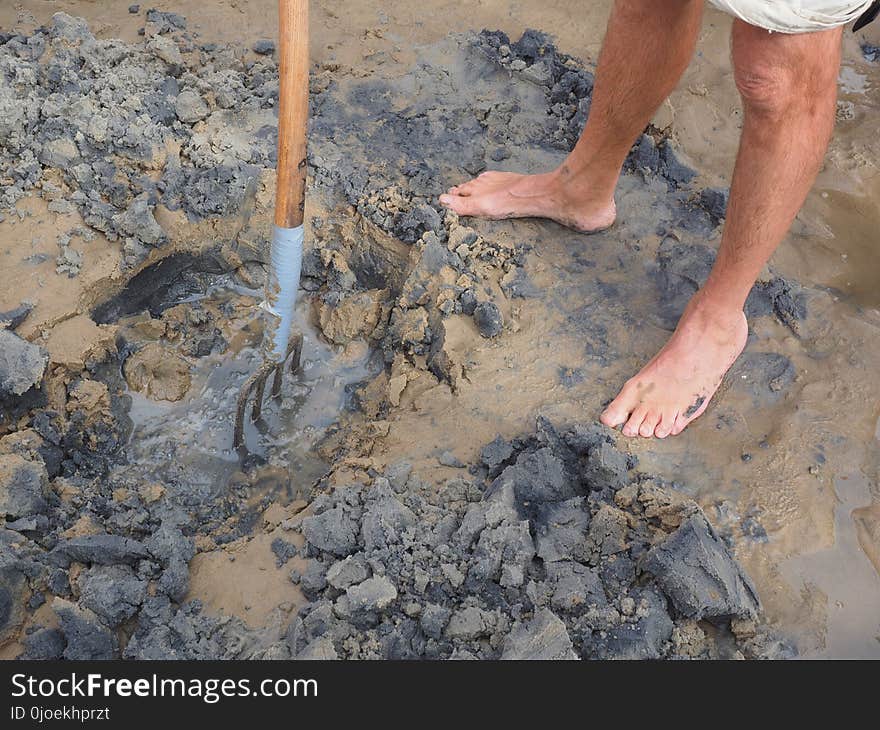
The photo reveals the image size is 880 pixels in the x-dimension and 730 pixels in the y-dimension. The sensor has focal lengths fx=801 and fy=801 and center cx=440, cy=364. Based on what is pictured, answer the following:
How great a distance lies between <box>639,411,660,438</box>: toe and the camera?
7.33 ft

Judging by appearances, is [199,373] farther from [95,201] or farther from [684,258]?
[684,258]

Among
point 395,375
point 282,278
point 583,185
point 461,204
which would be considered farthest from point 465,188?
point 282,278

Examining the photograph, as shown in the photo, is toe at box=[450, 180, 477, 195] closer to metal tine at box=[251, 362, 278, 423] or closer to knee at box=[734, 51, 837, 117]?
metal tine at box=[251, 362, 278, 423]

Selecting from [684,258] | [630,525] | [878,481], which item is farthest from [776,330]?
[630,525]

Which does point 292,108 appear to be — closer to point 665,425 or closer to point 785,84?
point 785,84

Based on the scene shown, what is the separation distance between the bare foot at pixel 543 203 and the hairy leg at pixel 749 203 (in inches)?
22.8

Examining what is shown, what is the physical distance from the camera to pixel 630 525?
6.49 feet

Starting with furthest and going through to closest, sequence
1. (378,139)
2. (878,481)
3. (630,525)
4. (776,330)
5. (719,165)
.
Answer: (719,165) < (378,139) < (776,330) < (878,481) < (630,525)

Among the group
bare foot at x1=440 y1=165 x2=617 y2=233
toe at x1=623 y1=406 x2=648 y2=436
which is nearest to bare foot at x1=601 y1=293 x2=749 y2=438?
toe at x1=623 y1=406 x2=648 y2=436

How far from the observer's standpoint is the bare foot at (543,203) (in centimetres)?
276

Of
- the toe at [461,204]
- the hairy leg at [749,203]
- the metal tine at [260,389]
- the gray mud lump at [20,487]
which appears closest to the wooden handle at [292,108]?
the metal tine at [260,389]

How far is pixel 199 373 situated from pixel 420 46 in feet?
5.82

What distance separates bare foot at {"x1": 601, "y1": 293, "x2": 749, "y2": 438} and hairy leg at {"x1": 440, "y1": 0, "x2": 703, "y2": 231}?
0.60m

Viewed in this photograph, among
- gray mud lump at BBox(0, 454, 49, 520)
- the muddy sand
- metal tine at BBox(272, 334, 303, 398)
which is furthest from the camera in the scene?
metal tine at BBox(272, 334, 303, 398)
